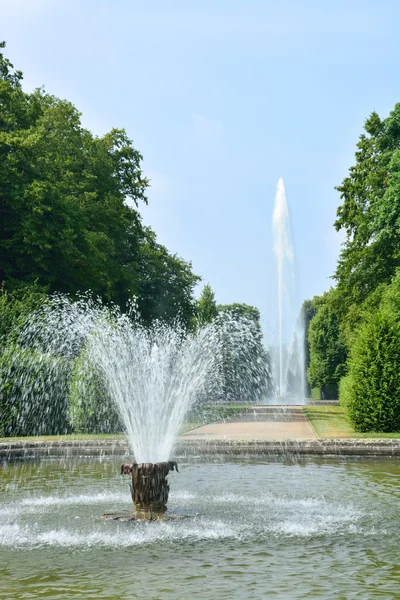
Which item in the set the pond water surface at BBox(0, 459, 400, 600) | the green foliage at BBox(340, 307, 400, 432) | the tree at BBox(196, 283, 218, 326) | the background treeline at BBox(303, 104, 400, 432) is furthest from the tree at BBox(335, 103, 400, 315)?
the tree at BBox(196, 283, 218, 326)

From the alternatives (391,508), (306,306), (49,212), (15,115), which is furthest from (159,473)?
(306,306)

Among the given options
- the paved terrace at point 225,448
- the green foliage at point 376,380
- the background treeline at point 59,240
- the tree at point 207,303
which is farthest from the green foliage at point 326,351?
the paved terrace at point 225,448

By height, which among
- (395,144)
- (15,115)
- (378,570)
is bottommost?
(378,570)

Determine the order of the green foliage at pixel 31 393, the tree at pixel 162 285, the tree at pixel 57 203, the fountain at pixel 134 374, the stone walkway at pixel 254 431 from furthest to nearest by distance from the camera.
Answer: the tree at pixel 162 285
the tree at pixel 57 203
the green foliage at pixel 31 393
the stone walkway at pixel 254 431
the fountain at pixel 134 374

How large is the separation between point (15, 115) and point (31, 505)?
28875 millimetres

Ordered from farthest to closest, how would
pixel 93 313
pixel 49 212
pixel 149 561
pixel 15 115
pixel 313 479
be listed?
pixel 15 115 < pixel 49 212 < pixel 93 313 < pixel 313 479 < pixel 149 561

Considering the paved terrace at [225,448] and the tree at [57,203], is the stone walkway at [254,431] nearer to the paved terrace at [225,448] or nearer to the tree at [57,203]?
the paved terrace at [225,448]

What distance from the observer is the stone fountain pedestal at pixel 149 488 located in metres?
10.6

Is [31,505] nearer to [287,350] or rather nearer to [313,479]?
[313,479]

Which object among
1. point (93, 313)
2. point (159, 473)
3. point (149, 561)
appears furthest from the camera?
point (93, 313)

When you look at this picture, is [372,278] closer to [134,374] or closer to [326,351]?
[134,374]

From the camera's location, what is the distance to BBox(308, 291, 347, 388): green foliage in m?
67.3

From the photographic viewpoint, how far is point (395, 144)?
34.9 metres

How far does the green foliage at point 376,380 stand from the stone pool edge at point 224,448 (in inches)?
180
